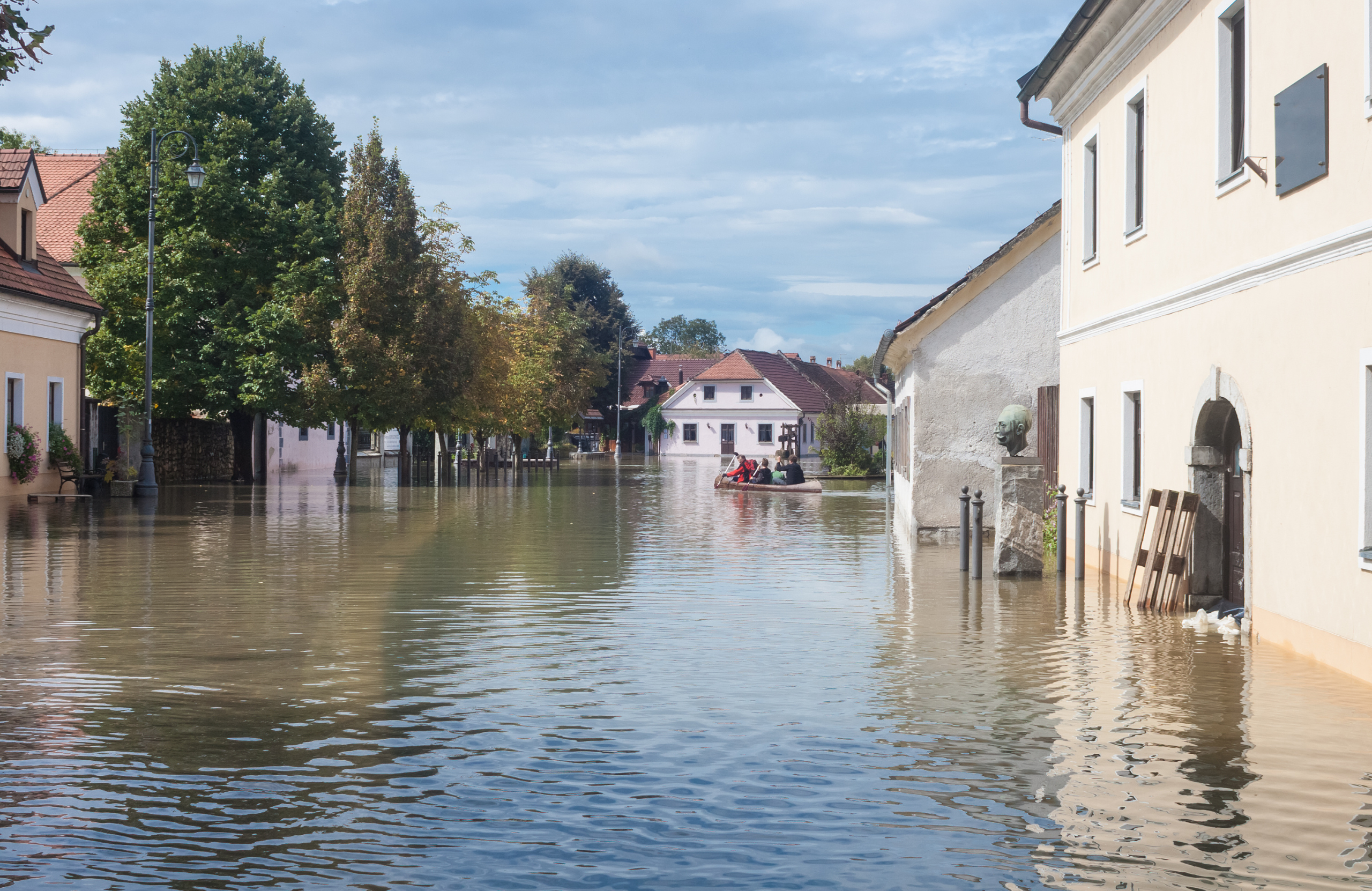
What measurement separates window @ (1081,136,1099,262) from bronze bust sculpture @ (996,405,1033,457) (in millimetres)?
2327

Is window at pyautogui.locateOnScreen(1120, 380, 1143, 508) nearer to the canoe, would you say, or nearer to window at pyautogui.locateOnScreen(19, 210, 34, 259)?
the canoe

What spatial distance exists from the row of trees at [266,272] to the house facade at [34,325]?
5318 mm

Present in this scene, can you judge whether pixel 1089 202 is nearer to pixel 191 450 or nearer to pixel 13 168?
pixel 13 168

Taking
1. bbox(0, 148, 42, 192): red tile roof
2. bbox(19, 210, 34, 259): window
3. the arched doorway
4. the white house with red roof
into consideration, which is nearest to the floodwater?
the arched doorway

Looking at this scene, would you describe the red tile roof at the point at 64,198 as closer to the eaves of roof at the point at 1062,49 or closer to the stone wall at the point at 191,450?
the stone wall at the point at 191,450

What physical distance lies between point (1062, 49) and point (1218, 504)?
678 cm

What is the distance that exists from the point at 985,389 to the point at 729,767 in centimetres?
1750

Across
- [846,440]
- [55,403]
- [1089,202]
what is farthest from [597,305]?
[1089,202]

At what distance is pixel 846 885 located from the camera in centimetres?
525

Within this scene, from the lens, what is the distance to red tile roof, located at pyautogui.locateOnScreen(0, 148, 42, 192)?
32.2 metres

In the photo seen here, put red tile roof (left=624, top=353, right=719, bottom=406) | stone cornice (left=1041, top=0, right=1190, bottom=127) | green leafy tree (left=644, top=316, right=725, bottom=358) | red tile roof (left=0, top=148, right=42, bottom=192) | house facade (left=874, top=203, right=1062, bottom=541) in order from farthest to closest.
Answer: green leafy tree (left=644, top=316, right=725, bottom=358) → red tile roof (left=624, top=353, right=719, bottom=406) → red tile roof (left=0, top=148, right=42, bottom=192) → house facade (left=874, top=203, right=1062, bottom=541) → stone cornice (left=1041, top=0, right=1190, bottom=127)

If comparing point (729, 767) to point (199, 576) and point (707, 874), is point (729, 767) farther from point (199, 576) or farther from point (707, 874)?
point (199, 576)

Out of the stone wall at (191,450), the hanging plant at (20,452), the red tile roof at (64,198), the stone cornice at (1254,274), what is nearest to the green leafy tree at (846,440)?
the stone wall at (191,450)

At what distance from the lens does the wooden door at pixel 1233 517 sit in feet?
44.1
